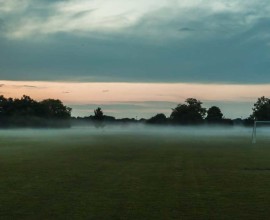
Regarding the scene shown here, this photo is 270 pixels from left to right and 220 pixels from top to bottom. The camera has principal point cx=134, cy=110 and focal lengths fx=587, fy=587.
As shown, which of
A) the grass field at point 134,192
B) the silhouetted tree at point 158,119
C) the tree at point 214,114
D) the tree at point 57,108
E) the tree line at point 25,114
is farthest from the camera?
the silhouetted tree at point 158,119

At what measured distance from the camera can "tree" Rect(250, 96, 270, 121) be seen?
536 ft

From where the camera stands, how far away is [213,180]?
754 inches

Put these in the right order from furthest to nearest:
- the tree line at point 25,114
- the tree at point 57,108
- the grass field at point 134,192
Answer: the tree at point 57,108, the tree line at point 25,114, the grass field at point 134,192

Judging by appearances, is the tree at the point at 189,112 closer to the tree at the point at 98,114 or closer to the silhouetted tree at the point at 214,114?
the silhouetted tree at the point at 214,114

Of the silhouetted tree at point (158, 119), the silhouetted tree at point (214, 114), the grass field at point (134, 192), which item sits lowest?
the grass field at point (134, 192)

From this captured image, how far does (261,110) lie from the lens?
168750mm

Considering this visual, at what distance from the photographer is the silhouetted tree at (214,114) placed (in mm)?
182825

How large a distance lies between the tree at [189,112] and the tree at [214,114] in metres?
2.02

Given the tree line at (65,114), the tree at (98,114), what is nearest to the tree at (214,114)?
the tree line at (65,114)

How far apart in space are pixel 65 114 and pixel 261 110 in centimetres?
5687

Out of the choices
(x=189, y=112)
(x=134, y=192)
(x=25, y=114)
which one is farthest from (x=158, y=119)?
(x=134, y=192)

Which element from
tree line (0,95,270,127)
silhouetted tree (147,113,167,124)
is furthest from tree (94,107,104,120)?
silhouetted tree (147,113,167,124)

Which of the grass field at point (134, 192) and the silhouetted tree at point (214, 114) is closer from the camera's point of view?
the grass field at point (134, 192)

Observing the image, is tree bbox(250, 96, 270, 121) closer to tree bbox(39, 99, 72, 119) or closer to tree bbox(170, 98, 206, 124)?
tree bbox(170, 98, 206, 124)
